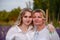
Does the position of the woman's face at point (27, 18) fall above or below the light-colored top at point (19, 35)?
above

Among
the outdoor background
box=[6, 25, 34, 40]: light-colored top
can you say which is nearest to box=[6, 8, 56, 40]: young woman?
box=[6, 25, 34, 40]: light-colored top

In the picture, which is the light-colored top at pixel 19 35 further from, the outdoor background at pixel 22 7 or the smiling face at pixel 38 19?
the outdoor background at pixel 22 7

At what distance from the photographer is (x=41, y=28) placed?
2246 millimetres

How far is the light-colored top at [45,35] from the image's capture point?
7.17 feet

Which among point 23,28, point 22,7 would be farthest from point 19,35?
point 22,7

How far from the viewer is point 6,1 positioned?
6043mm

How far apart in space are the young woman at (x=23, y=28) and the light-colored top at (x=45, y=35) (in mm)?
99

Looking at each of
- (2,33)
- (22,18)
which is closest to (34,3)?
(2,33)

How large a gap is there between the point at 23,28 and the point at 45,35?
26 centimetres

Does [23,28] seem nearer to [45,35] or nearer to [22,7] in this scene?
[45,35]

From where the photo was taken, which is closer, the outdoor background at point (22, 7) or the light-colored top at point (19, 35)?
the light-colored top at point (19, 35)

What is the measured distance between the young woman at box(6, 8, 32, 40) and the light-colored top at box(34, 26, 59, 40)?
0.10 metres

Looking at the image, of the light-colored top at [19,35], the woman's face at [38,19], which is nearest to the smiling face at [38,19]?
the woman's face at [38,19]

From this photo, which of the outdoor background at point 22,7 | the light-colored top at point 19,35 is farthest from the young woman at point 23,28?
the outdoor background at point 22,7
